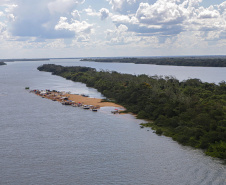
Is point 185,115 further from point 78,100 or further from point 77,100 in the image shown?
point 77,100

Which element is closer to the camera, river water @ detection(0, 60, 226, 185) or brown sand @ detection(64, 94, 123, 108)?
river water @ detection(0, 60, 226, 185)

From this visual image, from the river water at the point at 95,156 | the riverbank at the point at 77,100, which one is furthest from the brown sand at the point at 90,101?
the river water at the point at 95,156

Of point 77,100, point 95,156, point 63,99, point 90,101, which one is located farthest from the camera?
point 63,99

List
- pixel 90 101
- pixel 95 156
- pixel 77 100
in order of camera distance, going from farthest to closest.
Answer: pixel 77 100 < pixel 90 101 < pixel 95 156

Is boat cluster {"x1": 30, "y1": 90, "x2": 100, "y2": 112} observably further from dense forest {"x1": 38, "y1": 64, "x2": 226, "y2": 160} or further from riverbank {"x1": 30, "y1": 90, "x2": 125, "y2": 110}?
dense forest {"x1": 38, "y1": 64, "x2": 226, "y2": 160}

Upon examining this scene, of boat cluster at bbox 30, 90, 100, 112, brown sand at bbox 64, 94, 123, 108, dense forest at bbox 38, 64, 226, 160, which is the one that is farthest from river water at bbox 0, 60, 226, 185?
brown sand at bbox 64, 94, 123, 108

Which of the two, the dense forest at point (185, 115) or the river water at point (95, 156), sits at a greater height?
the dense forest at point (185, 115)

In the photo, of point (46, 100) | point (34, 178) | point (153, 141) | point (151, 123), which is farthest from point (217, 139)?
point (46, 100)

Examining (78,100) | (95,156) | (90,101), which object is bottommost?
(95,156)

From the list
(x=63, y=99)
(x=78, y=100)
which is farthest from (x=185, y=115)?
(x=63, y=99)

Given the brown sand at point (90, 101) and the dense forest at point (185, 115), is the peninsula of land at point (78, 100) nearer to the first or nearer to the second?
the brown sand at point (90, 101)

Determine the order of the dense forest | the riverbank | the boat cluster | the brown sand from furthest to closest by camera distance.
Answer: the brown sand → the riverbank → the boat cluster → the dense forest

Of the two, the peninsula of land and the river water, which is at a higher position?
the peninsula of land

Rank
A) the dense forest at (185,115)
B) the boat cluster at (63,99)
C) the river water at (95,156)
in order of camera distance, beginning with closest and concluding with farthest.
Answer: the river water at (95,156) → the dense forest at (185,115) → the boat cluster at (63,99)
